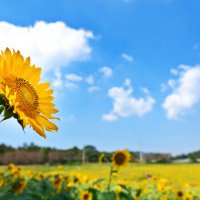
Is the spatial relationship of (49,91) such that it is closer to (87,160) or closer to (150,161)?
(87,160)

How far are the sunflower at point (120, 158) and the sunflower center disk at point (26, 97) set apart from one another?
2306 millimetres

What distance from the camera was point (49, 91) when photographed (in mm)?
1409

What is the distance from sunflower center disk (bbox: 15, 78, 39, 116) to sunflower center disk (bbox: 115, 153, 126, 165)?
7.60 ft

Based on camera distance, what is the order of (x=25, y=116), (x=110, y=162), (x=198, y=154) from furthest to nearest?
(x=198, y=154) < (x=110, y=162) < (x=25, y=116)

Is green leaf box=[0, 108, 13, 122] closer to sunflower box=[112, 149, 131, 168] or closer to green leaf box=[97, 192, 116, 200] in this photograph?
green leaf box=[97, 192, 116, 200]

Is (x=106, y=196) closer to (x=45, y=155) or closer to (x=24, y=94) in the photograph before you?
(x=24, y=94)

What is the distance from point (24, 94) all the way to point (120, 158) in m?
2.40

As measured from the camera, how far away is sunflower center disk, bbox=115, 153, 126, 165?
142 inches

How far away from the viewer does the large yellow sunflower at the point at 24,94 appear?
1.15 metres

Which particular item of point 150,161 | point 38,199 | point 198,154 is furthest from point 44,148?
point 38,199

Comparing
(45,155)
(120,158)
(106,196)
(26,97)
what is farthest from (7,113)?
(45,155)

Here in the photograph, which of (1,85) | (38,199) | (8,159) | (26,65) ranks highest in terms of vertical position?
(8,159)

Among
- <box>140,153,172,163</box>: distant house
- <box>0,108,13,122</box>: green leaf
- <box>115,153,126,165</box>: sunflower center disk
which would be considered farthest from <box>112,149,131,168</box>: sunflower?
<box>140,153,172,163</box>: distant house

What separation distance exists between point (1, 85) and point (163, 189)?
15.0 feet
